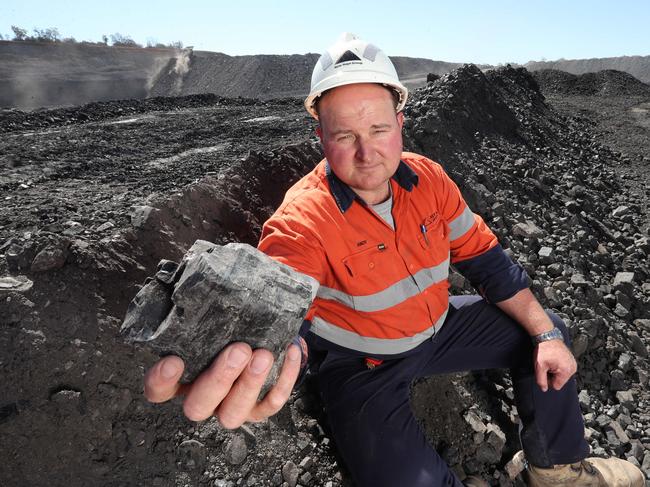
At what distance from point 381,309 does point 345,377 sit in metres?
0.47

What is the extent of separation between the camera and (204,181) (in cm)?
378

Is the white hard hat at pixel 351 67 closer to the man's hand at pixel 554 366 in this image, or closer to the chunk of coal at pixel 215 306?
the chunk of coal at pixel 215 306

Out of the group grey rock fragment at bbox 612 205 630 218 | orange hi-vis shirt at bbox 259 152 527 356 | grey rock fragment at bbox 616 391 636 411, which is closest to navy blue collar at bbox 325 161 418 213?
orange hi-vis shirt at bbox 259 152 527 356

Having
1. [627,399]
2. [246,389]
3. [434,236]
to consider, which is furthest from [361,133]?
[627,399]

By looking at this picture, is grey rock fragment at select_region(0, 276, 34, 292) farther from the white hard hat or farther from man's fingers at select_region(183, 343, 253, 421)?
the white hard hat

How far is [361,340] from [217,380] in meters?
1.14

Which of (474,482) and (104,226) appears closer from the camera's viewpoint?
(474,482)

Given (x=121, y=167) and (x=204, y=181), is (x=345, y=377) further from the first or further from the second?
(x=121, y=167)

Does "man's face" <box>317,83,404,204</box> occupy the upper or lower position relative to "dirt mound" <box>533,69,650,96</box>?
upper

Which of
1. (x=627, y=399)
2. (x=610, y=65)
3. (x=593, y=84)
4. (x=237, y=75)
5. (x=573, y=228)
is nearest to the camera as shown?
(x=627, y=399)

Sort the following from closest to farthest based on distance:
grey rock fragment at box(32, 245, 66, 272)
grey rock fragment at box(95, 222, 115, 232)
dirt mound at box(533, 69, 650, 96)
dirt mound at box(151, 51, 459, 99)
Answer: grey rock fragment at box(32, 245, 66, 272)
grey rock fragment at box(95, 222, 115, 232)
dirt mound at box(533, 69, 650, 96)
dirt mound at box(151, 51, 459, 99)

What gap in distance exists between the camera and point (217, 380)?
4.81 feet

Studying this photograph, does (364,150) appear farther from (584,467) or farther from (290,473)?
(584,467)

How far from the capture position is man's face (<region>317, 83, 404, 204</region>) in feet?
7.38
